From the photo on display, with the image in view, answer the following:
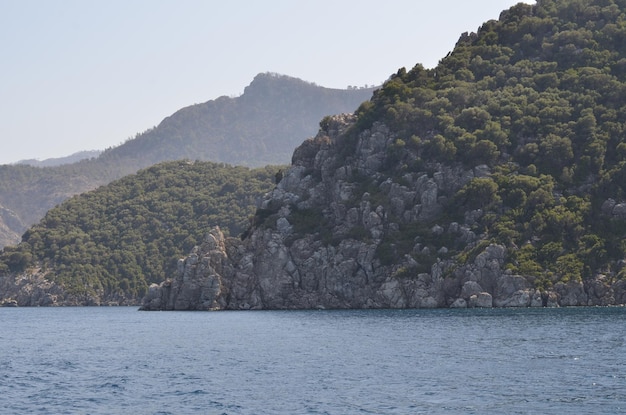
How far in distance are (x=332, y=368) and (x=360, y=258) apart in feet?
333

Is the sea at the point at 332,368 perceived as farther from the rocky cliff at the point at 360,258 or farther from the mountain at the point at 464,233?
the rocky cliff at the point at 360,258

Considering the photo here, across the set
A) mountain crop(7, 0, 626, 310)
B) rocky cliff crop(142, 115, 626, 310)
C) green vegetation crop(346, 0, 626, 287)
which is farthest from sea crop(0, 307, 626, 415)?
rocky cliff crop(142, 115, 626, 310)

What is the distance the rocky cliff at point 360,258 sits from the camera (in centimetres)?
16675

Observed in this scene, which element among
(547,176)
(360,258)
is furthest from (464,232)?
(547,176)

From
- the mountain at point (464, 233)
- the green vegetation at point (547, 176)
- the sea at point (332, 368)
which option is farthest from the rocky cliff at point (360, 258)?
the sea at point (332, 368)

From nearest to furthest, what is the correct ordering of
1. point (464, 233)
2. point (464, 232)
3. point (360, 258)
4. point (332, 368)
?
point (332, 368) < point (464, 233) < point (464, 232) < point (360, 258)

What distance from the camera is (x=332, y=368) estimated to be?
255ft

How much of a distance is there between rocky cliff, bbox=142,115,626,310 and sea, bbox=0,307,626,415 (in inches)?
1506

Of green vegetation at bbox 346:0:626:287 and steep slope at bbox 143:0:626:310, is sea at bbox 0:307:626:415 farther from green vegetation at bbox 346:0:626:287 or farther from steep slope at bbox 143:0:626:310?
green vegetation at bbox 346:0:626:287

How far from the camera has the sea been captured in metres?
60.2

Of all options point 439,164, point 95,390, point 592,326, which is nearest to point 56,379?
point 95,390

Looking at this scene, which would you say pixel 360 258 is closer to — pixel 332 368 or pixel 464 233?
pixel 464 233

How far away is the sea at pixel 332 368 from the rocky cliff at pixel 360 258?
38250 mm

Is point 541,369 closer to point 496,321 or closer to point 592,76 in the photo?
point 496,321
